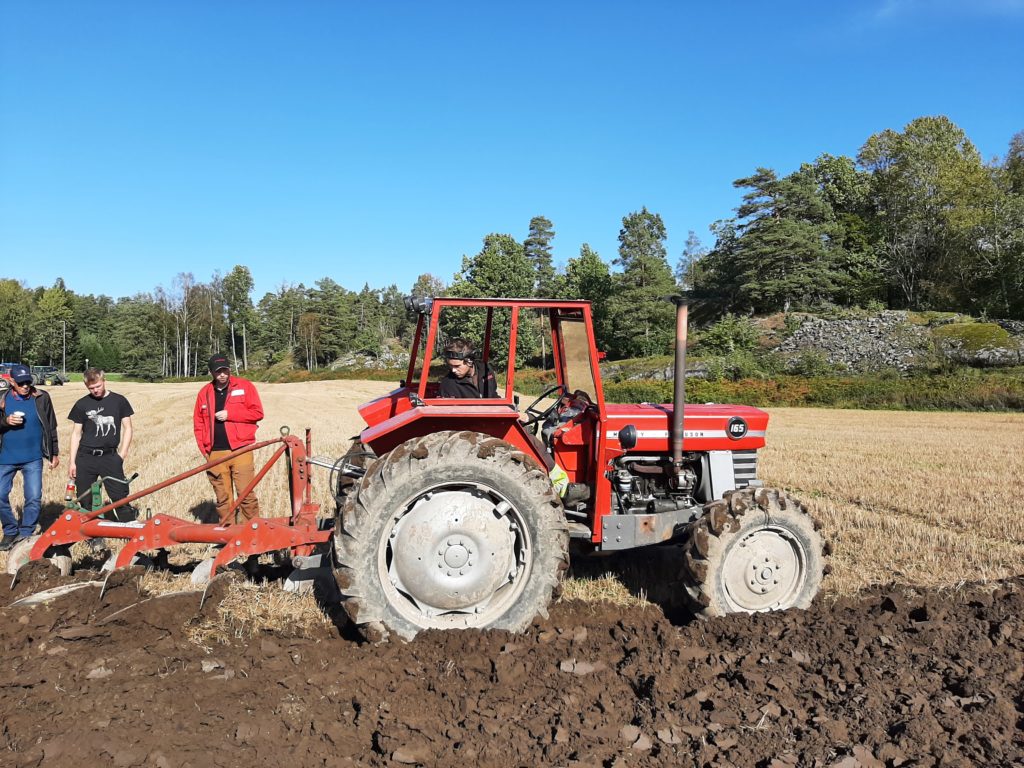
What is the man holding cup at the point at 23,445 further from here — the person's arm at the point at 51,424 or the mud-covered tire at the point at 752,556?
the mud-covered tire at the point at 752,556

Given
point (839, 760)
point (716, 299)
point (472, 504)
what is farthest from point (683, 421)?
point (716, 299)

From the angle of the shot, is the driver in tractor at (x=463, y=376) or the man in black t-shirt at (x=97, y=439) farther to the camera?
the man in black t-shirt at (x=97, y=439)

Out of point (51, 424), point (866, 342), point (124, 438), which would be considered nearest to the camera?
point (124, 438)

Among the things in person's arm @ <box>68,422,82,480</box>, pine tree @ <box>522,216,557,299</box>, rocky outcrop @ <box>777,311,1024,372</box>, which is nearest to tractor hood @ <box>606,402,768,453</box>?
person's arm @ <box>68,422,82,480</box>

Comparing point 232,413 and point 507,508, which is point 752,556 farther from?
point 232,413

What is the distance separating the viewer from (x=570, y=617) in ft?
15.5

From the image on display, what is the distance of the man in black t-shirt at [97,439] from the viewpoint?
257 inches

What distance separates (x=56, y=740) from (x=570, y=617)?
2827mm

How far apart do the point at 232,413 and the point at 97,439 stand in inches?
49.5

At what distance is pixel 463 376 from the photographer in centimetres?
495

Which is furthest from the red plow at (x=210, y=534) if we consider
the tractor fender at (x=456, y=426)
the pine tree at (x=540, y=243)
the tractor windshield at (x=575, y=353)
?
the pine tree at (x=540, y=243)

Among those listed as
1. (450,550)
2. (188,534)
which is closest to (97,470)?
(188,534)

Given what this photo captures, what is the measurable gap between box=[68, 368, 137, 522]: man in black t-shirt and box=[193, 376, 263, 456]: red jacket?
70 cm

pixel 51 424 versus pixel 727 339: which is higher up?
pixel 727 339
